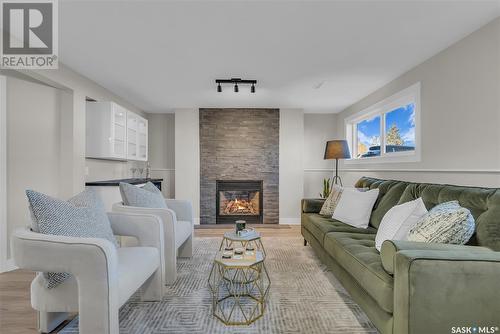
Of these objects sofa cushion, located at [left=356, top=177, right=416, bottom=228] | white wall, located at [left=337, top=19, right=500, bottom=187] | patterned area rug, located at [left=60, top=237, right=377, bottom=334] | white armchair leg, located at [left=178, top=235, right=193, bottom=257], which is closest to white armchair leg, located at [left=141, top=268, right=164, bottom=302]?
patterned area rug, located at [left=60, top=237, right=377, bottom=334]

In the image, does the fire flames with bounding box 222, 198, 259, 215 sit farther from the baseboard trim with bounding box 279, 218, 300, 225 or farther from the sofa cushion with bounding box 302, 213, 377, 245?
the sofa cushion with bounding box 302, 213, 377, 245

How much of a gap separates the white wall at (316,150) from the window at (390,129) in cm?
83

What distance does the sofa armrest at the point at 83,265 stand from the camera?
1489 mm

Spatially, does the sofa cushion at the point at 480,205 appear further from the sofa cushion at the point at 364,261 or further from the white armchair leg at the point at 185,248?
the white armchair leg at the point at 185,248

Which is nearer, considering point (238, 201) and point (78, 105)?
point (78, 105)

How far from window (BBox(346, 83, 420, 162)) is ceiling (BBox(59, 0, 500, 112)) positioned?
0.36m

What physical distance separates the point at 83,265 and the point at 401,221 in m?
2.12

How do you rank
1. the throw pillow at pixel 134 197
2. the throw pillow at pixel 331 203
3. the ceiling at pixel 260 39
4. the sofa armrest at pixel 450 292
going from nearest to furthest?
1. the sofa armrest at pixel 450 292
2. the ceiling at pixel 260 39
3. the throw pillow at pixel 134 197
4. the throw pillow at pixel 331 203

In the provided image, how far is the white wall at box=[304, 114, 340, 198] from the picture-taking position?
625 cm

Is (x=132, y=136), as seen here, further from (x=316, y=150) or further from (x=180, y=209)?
(x=316, y=150)

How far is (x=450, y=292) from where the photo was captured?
1.36m

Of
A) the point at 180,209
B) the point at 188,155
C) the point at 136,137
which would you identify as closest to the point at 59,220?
the point at 180,209

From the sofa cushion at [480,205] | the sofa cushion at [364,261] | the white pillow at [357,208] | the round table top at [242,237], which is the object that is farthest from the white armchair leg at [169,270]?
the sofa cushion at [480,205]

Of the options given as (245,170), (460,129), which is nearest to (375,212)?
(460,129)
